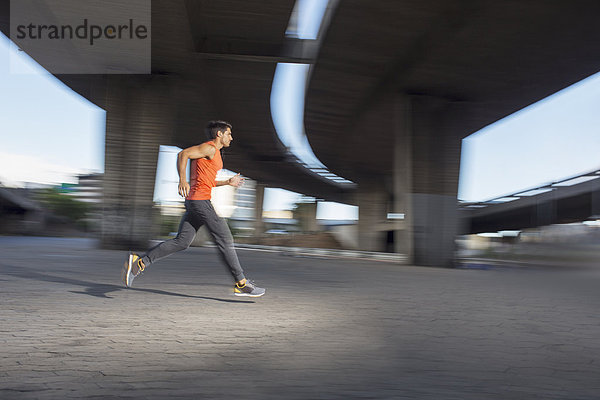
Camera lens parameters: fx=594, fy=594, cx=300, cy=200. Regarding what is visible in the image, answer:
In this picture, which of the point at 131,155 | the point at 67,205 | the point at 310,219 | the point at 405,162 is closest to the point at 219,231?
the point at 405,162

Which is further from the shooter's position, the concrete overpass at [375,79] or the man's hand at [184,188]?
the concrete overpass at [375,79]

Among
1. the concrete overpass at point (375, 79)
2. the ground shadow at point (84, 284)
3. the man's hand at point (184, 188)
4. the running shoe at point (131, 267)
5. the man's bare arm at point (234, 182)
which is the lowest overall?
the ground shadow at point (84, 284)

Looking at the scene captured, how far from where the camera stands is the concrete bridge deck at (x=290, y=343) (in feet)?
10.8

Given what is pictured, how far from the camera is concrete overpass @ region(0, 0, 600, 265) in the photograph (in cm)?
1253

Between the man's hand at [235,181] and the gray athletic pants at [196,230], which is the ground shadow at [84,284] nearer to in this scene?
the gray athletic pants at [196,230]

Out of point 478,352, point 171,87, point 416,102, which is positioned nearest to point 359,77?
point 416,102

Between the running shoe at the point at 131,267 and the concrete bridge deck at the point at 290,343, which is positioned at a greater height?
the running shoe at the point at 131,267

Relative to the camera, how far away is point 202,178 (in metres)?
6.46

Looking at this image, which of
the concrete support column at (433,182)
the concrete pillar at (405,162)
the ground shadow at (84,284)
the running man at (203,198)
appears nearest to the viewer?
the running man at (203,198)

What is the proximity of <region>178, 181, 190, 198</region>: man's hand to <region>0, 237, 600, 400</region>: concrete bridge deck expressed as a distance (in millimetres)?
1213

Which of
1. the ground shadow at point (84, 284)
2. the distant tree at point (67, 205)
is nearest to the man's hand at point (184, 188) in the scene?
the ground shadow at point (84, 284)

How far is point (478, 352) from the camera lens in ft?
14.6

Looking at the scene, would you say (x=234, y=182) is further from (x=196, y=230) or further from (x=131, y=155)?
(x=131, y=155)

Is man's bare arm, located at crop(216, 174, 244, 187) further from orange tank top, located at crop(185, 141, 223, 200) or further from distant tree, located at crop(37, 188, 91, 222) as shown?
distant tree, located at crop(37, 188, 91, 222)
